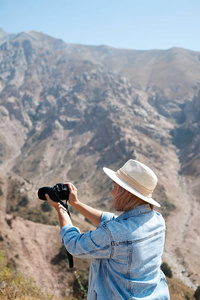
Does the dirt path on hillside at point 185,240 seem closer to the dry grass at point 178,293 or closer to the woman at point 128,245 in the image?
the dry grass at point 178,293

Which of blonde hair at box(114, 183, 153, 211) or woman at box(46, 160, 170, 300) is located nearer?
woman at box(46, 160, 170, 300)

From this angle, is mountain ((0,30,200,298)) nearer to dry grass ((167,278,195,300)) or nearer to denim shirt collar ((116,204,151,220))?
dry grass ((167,278,195,300))

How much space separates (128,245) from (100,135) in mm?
100514

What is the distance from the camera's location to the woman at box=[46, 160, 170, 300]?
243 centimetres

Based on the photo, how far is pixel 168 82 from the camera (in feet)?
512

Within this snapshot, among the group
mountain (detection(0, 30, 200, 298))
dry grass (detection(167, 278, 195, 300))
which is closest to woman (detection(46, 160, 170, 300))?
dry grass (detection(167, 278, 195, 300))

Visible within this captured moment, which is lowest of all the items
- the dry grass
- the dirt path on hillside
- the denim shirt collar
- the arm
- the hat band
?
the dirt path on hillside

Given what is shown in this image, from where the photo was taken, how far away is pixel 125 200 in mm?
2814

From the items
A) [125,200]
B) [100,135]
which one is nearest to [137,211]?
[125,200]

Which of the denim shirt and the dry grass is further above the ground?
the denim shirt

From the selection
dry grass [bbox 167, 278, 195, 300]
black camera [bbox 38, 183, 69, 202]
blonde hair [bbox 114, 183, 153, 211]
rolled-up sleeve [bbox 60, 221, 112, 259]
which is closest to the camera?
rolled-up sleeve [bbox 60, 221, 112, 259]

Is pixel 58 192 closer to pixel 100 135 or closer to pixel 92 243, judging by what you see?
→ pixel 92 243

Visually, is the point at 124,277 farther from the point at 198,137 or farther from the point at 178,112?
the point at 178,112

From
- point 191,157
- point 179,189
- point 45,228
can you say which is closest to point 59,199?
point 45,228
